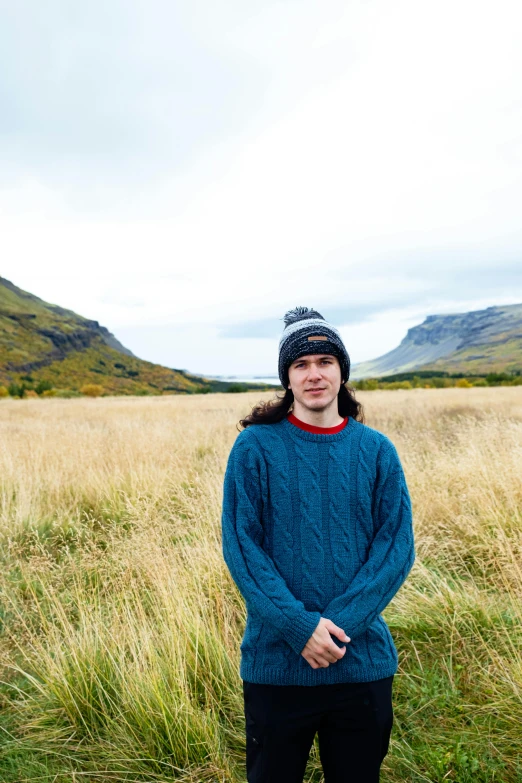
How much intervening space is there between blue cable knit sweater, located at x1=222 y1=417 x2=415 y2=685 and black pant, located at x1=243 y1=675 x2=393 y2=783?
0.19 ft

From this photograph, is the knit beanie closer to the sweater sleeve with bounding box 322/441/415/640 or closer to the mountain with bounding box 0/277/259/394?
the sweater sleeve with bounding box 322/441/415/640

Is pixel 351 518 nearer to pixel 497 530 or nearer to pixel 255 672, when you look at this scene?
pixel 255 672

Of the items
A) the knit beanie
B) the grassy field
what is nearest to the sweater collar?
the knit beanie

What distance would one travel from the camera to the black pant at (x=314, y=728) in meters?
1.57

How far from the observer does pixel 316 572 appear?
1.66m

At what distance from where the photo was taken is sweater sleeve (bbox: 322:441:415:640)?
158cm

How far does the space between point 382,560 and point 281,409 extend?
74 centimetres

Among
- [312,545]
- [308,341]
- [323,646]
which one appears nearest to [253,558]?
[312,545]

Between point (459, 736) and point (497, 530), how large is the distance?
82.5 inches

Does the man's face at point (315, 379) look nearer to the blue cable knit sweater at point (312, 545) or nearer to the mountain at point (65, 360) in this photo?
the blue cable knit sweater at point (312, 545)

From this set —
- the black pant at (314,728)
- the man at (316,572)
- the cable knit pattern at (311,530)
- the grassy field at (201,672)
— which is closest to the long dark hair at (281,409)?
the man at (316,572)

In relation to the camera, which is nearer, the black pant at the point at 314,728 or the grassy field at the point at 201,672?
the black pant at the point at 314,728

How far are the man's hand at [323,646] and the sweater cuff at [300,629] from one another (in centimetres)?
2

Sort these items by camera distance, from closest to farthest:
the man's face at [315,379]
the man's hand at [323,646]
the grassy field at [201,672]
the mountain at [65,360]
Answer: the man's hand at [323,646]
the man's face at [315,379]
the grassy field at [201,672]
the mountain at [65,360]
